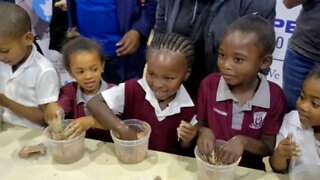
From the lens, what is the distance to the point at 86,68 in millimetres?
1398

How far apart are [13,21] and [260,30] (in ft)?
2.79

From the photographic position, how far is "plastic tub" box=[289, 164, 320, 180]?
103 centimetres

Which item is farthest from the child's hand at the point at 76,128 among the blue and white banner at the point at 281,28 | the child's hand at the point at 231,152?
the blue and white banner at the point at 281,28

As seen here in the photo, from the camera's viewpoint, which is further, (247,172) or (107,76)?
(107,76)

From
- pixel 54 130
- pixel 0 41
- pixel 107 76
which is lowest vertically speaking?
pixel 107 76

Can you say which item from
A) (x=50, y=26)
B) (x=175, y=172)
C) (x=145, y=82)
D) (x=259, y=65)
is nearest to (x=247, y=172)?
(x=175, y=172)

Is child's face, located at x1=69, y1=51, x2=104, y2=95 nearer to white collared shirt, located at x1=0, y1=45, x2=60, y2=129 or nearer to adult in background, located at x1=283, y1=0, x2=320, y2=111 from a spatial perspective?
white collared shirt, located at x1=0, y1=45, x2=60, y2=129

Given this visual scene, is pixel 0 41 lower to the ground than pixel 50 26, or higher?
higher

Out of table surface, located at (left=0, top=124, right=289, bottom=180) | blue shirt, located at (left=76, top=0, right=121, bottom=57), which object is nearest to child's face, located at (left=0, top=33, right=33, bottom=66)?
table surface, located at (left=0, top=124, right=289, bottom=180)

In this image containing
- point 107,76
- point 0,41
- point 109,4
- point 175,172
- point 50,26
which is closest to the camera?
point 175,172

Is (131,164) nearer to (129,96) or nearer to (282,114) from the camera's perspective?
(129,96)

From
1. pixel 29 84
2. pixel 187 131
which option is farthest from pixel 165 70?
pixel 29 84

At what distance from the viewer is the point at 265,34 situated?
1.15 metres

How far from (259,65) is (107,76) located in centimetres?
88
